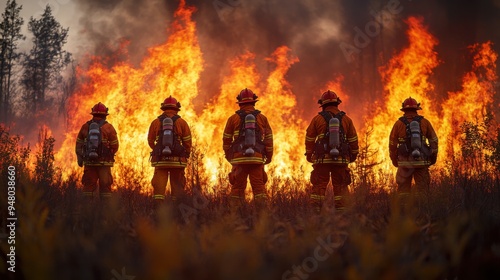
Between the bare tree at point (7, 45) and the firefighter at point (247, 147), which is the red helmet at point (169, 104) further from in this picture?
the bare tree at point (7, 45)

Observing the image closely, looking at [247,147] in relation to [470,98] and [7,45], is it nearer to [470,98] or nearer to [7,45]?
[470,98]

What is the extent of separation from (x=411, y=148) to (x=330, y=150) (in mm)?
2033

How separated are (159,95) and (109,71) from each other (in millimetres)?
2799

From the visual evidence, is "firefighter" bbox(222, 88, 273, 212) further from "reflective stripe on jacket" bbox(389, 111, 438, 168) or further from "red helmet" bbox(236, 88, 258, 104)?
"reflective stripe on jacket" bbox(389, 111, 438, 168)

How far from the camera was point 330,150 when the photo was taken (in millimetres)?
7812

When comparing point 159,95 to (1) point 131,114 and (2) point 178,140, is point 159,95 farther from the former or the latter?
(2) point 178,140

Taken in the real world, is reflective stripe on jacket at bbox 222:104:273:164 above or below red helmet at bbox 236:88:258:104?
below

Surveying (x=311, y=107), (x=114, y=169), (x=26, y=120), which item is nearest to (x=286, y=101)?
(x=311, y=107)

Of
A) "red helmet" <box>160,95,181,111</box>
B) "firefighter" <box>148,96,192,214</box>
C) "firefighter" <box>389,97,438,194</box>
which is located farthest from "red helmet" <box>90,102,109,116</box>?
"firefighter" <box>389,97,438,194</box>

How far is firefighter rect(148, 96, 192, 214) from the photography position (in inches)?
339

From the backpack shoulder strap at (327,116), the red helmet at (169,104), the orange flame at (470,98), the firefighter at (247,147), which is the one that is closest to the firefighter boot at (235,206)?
the firefighter at (247,147)

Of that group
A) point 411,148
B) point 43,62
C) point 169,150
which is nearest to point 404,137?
point 411,148

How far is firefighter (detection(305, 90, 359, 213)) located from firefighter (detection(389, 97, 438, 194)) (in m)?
1.27

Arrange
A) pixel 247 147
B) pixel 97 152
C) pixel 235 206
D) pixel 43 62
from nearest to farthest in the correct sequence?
pixel 235 206, pixel 247 147, pixel 97 152, pixel 43 62
